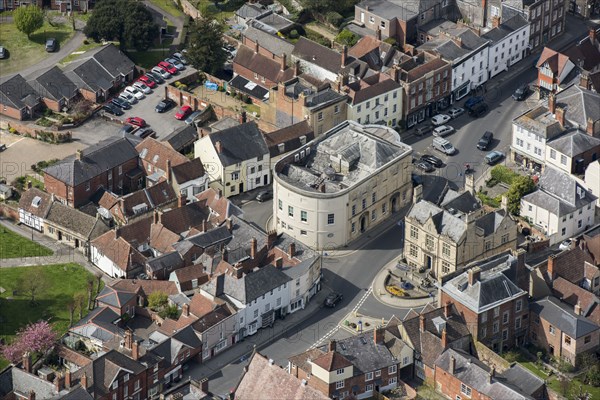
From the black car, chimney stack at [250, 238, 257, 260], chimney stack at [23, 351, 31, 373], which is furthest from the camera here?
chimney stack at [250, 238, 257, 260]

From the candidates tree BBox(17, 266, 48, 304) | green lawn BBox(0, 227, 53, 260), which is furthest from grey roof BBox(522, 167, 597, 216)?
green lawn BBox(0, 227, 53, 260)

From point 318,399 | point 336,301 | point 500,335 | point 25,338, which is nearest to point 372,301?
point 336,301

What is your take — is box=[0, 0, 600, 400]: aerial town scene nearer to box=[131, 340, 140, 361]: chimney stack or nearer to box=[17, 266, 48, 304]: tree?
box=[17, 266, 48, 304]: tree

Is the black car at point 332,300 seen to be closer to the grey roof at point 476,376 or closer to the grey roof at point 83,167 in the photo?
the grey roof at point 476,376

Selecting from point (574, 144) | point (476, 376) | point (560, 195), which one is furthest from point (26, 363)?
point (574, 144)

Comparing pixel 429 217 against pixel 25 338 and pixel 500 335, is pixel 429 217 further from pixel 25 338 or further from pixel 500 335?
pixel 25 338

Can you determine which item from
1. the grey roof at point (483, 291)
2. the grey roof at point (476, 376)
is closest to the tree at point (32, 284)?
the grey roof at point (483, 291)
